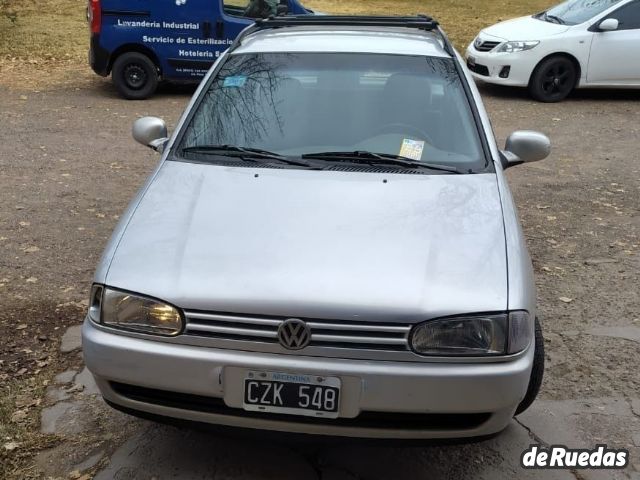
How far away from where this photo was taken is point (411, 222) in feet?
9.68

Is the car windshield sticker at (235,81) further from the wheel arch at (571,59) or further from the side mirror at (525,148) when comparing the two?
the wheel arch at (571,59)

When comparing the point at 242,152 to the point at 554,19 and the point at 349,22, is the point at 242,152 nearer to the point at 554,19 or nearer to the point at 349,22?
the point at 349,22

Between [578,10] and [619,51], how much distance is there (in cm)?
102

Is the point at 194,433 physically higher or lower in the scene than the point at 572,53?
lower

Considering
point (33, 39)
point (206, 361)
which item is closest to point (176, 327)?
point (206, 361)

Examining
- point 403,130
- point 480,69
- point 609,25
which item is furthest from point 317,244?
point 609,25

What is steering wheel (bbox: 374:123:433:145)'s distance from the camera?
12.0 feet

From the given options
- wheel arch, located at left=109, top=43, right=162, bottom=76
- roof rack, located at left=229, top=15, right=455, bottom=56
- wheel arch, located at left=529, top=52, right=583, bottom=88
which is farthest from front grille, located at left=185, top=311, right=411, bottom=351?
wheel arch, located at left=529, top=52, right=583, bottom=88

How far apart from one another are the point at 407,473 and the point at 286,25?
10.1ft

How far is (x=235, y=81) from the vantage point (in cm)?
401

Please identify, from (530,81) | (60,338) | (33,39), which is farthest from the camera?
(33,39)

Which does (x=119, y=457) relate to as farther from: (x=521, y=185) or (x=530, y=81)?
(x=530, y=81)

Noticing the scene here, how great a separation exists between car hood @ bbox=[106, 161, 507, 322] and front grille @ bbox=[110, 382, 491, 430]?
0.36 m

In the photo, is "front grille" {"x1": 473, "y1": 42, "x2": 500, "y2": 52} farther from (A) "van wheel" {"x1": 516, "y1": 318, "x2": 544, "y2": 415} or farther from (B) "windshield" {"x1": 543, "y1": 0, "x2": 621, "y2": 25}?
(A) "van wheel" {"x1": 516, "y1": 318, "x2": 544, "y2": 415}
